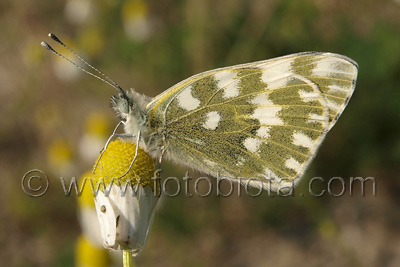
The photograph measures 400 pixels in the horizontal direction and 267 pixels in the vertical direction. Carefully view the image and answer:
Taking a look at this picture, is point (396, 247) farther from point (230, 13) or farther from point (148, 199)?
point (148, 199)

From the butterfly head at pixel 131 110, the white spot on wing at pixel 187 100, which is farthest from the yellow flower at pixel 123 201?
the white spot on wing at pixel 187 100

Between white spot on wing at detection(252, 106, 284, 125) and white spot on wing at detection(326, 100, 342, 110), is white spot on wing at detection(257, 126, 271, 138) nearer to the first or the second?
white spot on wing at detection(252, 106, 284, 125)

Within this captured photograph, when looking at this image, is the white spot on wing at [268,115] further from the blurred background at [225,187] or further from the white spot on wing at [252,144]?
the blurred background at [225,187]

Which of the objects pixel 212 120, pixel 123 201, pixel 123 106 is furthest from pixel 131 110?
pixel 123 201

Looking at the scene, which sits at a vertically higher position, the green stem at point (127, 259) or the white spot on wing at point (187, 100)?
the white spot on wing at point (187, 100)

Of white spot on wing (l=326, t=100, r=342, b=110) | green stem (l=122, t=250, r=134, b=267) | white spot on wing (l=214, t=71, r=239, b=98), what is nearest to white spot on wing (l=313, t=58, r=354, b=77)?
white spot on wing (l=326, t=100, r=342, b=110)

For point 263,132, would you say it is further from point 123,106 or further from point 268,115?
point 123,106
